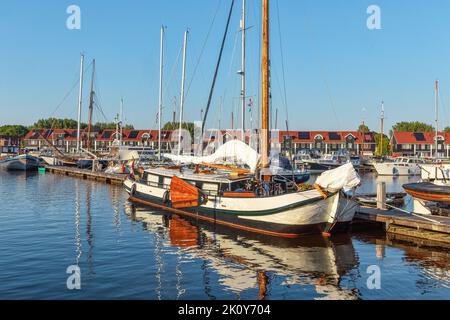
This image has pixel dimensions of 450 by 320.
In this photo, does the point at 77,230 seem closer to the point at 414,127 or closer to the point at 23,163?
the point at 23,163

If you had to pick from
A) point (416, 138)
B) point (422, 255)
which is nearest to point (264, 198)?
point (422, 255)

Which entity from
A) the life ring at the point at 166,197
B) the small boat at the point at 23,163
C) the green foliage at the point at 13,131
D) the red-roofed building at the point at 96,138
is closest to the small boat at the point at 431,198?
the life ring at the point at 166,197

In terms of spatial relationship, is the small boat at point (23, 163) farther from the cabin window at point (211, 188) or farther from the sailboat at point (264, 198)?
the cabin window at point (211, 188)

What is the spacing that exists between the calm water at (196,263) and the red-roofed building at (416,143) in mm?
105987

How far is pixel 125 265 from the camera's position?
17.2 m

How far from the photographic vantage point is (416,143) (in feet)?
396

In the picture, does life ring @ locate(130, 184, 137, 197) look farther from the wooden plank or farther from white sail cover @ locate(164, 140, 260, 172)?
the wooden plank

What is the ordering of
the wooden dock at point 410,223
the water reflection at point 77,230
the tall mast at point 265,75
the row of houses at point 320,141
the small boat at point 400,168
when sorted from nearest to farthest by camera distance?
the water reflection at point 77,230 → the wooden dock at point 410,223 → the tall mast at point 265,75 → the small boat at point 400,168 → the row of houses at point 320,141

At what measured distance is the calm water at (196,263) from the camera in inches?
560

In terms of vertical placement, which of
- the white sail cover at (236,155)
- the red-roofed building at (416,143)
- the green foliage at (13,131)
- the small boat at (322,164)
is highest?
the green foliage at (13,131)

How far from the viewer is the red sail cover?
26.4m
